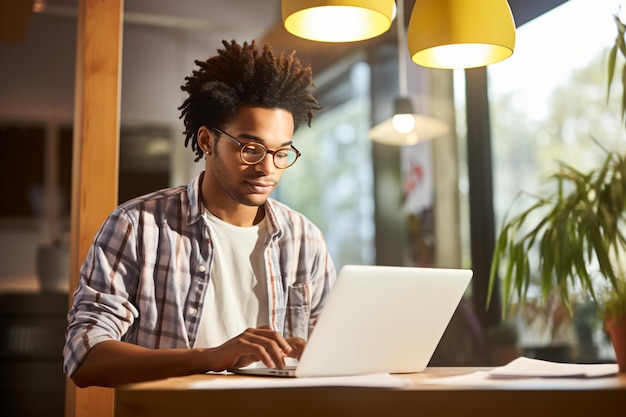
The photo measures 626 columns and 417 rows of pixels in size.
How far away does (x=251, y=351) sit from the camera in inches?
48.6

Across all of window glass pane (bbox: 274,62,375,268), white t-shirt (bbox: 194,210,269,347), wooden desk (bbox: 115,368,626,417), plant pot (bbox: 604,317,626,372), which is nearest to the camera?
wooden desk (bbox: 115,368,626,417)

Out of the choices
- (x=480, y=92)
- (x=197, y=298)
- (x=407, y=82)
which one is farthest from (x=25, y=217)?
(x=480, y=92)

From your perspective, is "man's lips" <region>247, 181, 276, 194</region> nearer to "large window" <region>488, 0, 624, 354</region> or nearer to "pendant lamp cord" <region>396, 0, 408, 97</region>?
"large window" <region>488, 0, 624, 354</region>

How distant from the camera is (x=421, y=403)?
994mm

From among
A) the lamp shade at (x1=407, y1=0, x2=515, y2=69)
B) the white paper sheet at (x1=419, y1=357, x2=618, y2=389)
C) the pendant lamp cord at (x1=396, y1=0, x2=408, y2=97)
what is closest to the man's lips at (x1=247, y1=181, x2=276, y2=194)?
the lamp shade at (x1=407, y1=0, x2=515, y2=69)

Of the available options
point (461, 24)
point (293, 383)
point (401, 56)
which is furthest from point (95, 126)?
point (401, 56)

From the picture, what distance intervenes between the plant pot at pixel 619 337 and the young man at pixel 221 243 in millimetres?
877

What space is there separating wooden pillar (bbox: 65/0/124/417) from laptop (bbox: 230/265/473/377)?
104cm

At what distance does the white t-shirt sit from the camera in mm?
1899

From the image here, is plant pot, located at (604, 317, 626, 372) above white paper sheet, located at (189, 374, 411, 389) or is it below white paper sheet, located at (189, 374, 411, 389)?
above

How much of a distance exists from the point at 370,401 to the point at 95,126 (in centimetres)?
146

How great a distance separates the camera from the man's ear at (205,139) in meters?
2.04

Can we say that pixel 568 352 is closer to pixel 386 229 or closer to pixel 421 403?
pixel 386 229

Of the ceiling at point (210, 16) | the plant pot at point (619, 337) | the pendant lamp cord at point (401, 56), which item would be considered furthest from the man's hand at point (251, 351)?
the pendant lamp cord at point (401, 56)
